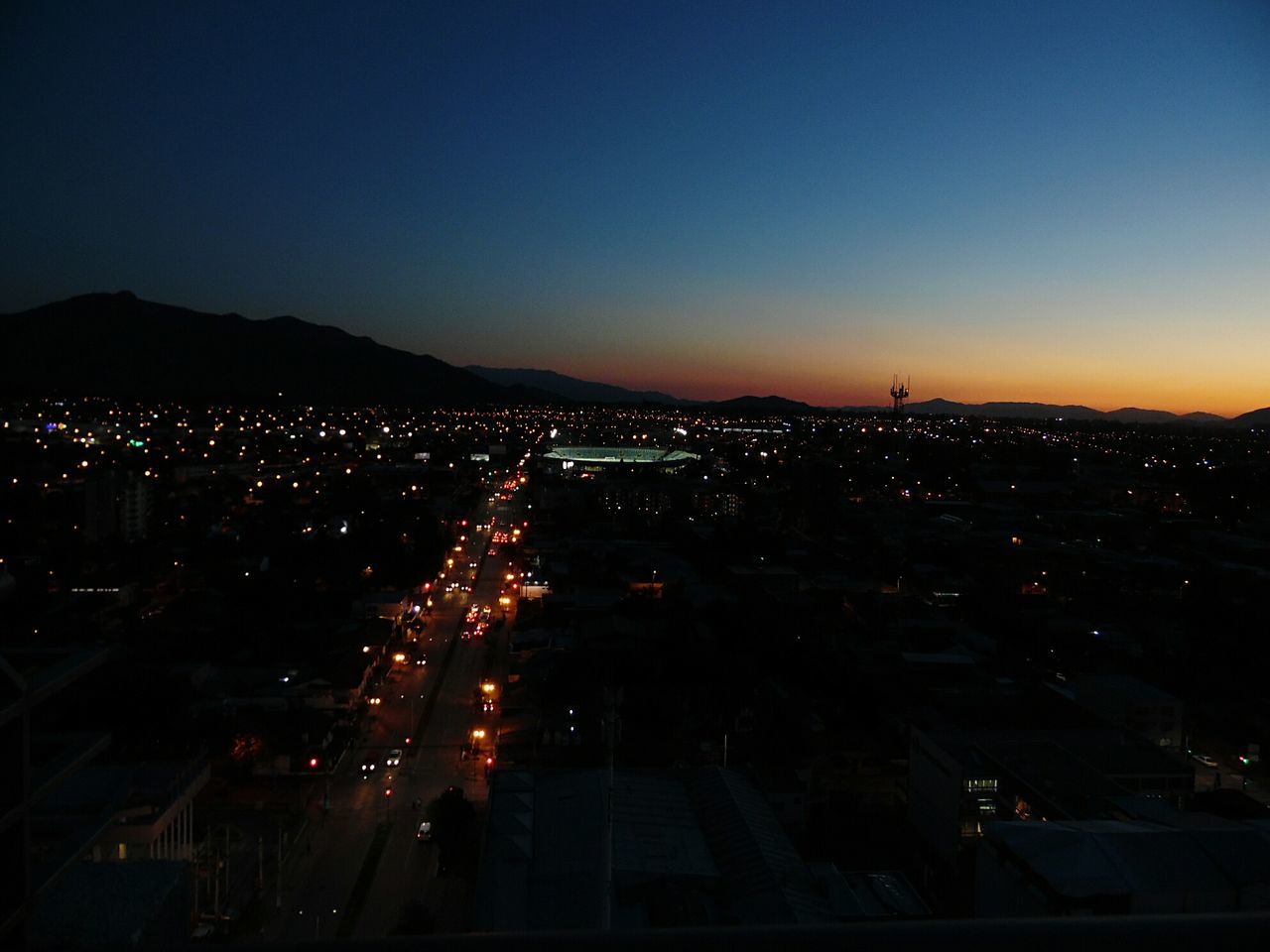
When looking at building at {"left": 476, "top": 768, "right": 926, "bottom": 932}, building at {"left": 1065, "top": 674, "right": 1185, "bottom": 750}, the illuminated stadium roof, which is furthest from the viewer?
the illuminated stadium roof

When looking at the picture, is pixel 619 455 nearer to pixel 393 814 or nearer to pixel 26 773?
pixel 393 814

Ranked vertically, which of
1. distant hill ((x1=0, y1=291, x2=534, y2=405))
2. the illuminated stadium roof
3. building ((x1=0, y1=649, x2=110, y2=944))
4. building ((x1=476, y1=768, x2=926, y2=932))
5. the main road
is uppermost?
distant hill ((x1=0, y1=291, x2=534, y2=405))

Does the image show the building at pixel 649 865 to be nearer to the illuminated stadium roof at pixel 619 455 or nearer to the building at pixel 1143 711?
the building at pixel 1143 711

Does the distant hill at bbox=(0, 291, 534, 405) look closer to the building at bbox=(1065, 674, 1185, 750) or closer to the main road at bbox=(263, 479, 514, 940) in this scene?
the main road at bbox=(263, 479, 514, 940)

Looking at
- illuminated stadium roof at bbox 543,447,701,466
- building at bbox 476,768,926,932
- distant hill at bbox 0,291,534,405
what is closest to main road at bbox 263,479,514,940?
building at bbox 476,768,926,932

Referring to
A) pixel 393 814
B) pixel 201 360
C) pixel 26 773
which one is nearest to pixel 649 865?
pixel 393 814

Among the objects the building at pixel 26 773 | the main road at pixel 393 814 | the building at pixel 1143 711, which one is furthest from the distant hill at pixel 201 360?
the building at pixel 26 773

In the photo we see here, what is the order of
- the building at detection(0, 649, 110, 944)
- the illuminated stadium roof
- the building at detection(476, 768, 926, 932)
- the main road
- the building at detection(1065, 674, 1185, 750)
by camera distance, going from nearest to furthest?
the building at detection(0, 649, 110, 944) → the building at detection(476, 768, 926, 932) → the main road → the building at detection(1065, 674, 1185, 750) → the illuminated stadium roof
